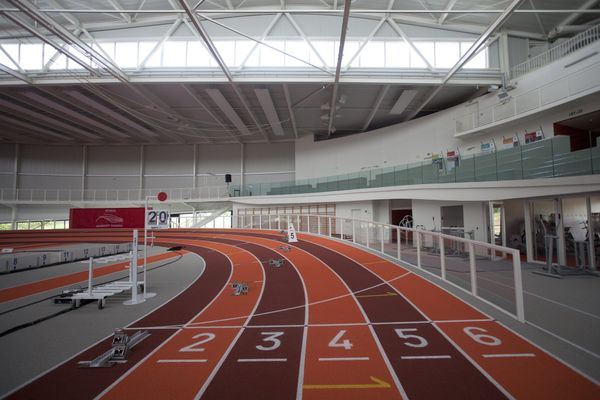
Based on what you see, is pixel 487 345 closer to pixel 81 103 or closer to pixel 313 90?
pixel 313 90

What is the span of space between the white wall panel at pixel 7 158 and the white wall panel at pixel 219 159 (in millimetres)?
18851

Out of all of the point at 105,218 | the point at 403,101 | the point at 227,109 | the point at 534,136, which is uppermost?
the point at 227,109

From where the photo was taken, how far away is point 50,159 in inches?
1173

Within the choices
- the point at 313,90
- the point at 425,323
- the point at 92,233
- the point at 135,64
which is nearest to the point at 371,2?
the point at 313,90

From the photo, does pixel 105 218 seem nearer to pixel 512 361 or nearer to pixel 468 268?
pixel 468 268

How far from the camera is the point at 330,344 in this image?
344 centimetres

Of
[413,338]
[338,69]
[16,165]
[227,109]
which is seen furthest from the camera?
[16,165]

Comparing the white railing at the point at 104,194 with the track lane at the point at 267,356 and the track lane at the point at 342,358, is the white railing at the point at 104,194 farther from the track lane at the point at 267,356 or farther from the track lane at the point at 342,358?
the track lane at the point at 342,358

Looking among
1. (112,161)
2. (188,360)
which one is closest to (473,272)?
(188,360)

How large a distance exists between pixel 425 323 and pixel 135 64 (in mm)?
21744

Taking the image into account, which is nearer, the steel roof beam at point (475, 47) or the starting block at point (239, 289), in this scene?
the starting block at point (239, 289)

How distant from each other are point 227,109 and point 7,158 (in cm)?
2612

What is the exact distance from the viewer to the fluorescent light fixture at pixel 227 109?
19219mm

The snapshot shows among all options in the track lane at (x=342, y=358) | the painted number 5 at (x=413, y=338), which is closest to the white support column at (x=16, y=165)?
the track lane at (x=342, y=358)
